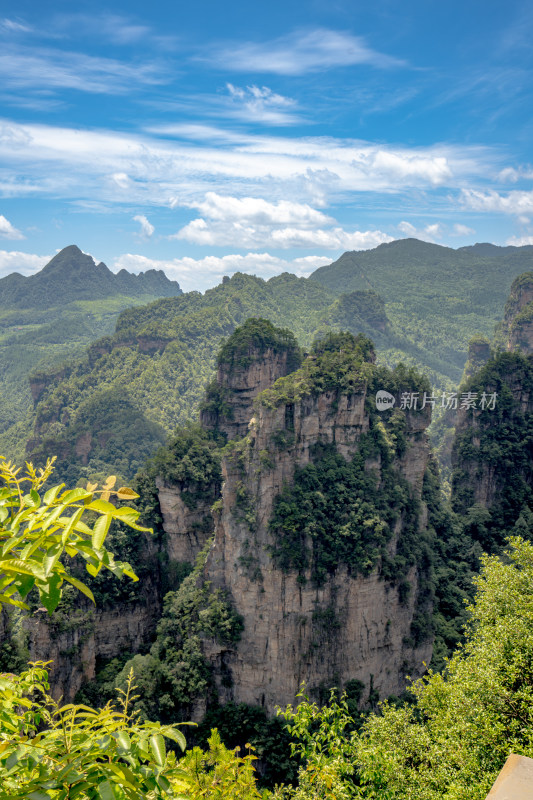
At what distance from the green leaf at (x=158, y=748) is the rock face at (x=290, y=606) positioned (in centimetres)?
2165

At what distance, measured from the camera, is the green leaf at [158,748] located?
2594 mm

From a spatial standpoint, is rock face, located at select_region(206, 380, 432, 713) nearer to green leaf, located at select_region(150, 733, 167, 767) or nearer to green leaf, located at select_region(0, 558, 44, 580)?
green leaf, located at select_region(150, 733, 167, 767)

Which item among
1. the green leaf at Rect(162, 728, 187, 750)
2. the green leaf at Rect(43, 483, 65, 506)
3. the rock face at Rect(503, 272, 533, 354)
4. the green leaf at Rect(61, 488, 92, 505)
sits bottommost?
the green leaf at Rect(162, 728, 187, 750)

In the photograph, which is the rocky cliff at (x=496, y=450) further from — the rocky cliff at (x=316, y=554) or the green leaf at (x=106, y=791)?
the green leaf at (x=106, y=791)

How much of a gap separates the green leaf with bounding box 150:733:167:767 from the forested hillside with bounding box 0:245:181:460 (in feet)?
309

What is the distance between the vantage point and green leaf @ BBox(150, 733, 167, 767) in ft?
8.51

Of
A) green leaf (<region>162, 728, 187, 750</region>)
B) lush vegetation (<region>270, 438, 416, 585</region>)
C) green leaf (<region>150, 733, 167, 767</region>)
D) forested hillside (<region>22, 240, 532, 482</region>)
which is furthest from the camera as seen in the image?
forested hillside (<region>22, 240, 532, 482</region>)

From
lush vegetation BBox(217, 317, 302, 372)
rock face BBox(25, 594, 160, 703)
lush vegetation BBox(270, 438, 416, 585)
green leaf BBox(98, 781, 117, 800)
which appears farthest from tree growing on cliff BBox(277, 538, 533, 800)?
lush vegetation BBox(217, 317, 302, 372)

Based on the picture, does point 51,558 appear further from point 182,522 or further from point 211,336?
point 211,336

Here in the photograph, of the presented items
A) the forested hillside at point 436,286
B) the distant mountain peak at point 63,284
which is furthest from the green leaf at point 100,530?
the distant mountain peak at point 63,284

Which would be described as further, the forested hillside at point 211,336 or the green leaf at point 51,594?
the forested hillside at point 211,336

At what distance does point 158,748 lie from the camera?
8.64 feet

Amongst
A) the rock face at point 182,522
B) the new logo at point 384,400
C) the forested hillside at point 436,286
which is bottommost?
the rock face at point 182,522

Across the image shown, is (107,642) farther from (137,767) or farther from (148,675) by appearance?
(137,767)
